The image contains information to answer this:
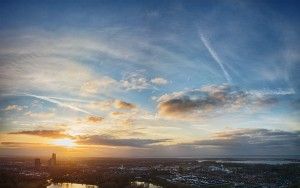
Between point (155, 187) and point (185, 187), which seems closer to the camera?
point (185, 187)

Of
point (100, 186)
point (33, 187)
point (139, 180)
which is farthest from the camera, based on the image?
point (139, 180)

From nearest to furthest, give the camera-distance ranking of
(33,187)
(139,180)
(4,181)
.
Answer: (4,181), (33,187), (139,180)

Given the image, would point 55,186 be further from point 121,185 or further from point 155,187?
point 155,187

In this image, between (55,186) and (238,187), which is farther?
(55,186)

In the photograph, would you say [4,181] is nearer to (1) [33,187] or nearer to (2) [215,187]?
(1) [33,187]

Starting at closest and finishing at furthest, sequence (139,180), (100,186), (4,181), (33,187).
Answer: (4,181) < (33,187) < (100,186) < (139,180)

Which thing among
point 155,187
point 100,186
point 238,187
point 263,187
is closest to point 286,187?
point 263,187

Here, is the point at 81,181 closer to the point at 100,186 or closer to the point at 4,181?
the point at 100,186

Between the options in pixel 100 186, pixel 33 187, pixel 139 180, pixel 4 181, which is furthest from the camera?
pixel 139 180

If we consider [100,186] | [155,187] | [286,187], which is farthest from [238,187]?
[100,186]
